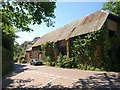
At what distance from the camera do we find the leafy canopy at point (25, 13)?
44.6ft

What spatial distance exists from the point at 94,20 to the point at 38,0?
16.7 m

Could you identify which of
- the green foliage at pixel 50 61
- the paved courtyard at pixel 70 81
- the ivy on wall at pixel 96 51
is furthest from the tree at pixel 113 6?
the paved courtyard at pixel 70 81

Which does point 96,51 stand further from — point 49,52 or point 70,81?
point 49,52

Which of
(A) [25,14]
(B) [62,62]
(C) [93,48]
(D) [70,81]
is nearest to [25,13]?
(A) [25,14]

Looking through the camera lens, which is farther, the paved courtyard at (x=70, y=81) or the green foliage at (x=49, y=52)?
the green foliage at (x=49, y=52)

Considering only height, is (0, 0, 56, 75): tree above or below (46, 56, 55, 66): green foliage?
above

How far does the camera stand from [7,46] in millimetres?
34469

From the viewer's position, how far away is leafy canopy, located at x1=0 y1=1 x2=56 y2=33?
13.6 meters

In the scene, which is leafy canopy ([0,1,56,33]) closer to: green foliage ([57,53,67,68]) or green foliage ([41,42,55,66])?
green foliage ([57,53,67,68])

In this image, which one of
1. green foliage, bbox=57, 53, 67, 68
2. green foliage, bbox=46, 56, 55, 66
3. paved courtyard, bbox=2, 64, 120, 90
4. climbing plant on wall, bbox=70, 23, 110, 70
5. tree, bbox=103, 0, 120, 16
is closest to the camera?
paved courtyard, bbox=2, 64, 120, 90

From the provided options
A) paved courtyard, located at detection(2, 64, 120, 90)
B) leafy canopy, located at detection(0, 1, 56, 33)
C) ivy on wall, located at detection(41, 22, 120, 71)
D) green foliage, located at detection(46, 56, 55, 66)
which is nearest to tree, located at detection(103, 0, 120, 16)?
ivy on wall, located at detection(41, 22, 120, 71)

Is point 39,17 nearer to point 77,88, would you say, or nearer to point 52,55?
point 77,88

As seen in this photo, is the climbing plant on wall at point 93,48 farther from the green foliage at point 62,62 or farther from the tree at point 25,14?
the tree at point 25,14

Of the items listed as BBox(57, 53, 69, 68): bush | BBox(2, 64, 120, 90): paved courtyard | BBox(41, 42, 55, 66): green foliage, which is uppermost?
BBox(41, 42, 55, 66): green foliage
